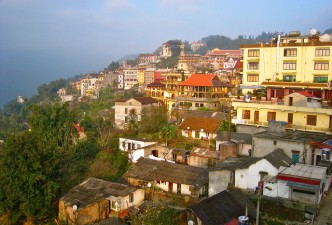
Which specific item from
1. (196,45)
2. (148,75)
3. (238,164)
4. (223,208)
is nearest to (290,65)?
(238,164)

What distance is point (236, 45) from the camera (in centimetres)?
14838

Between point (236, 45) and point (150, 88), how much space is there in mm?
107211

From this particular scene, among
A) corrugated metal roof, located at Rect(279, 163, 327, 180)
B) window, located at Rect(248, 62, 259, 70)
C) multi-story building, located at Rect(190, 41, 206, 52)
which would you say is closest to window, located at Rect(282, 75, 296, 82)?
window, located at Rect(248, 62, 259, 70)

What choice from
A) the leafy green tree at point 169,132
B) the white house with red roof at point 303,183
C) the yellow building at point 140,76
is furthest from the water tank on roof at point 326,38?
the yellow building at point 140,76

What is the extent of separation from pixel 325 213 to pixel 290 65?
16.0m

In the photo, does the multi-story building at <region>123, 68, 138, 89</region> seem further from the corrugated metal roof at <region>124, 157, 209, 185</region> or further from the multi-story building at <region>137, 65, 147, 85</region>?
the corrugated metal roof at <region>124, 157, 209, 185</region>

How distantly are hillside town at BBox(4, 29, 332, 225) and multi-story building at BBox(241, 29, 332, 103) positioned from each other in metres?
0.07

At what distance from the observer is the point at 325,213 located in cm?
1529

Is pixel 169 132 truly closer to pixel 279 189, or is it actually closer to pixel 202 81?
pixel 202 81

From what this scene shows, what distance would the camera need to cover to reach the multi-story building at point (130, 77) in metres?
74.2

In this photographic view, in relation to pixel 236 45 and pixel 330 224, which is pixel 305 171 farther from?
pixel 236 45

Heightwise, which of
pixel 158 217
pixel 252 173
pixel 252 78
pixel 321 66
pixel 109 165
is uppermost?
pixel 321 66

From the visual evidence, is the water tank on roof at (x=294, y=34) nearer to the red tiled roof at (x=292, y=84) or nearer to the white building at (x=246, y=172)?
the red tiled roof at (x=292, y=84)

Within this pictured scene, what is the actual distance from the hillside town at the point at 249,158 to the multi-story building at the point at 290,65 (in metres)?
0.07
